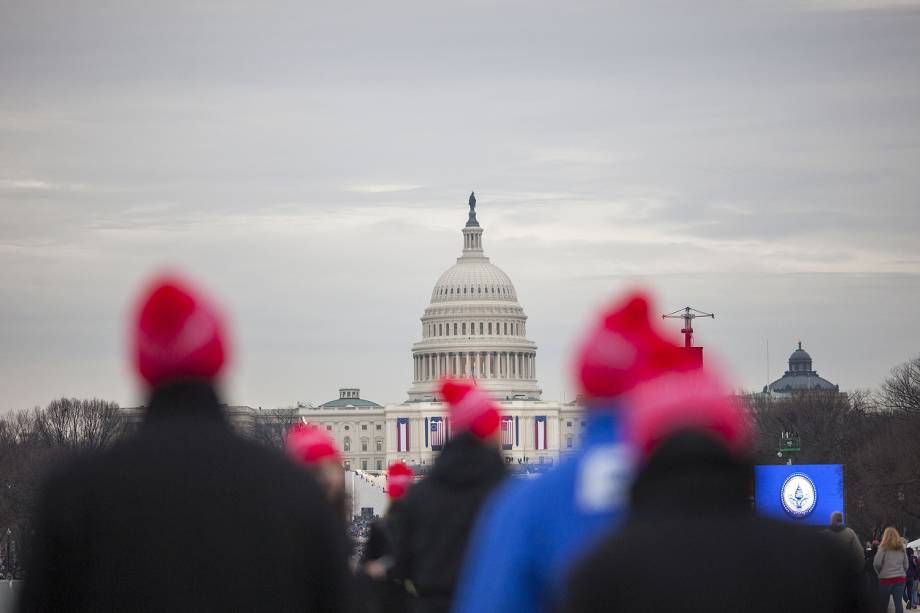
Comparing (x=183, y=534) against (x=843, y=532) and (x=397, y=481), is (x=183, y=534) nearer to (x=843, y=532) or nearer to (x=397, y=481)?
(x=397, y=481)

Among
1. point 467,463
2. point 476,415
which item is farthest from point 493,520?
point 467,463

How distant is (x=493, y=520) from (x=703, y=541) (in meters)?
1.49

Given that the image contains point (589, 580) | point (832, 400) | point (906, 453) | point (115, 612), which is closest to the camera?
point (589, 580)

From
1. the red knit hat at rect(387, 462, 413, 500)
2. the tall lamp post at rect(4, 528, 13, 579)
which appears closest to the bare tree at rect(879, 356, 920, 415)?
the tall lamp post at rect(4, 528, 13, 579)

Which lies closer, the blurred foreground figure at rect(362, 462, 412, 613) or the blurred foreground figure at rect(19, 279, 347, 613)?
the blurred foreground figure at rect(19, 279, 347, 613)

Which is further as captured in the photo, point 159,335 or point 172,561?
point 159,335

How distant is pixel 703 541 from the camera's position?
18.1 feet

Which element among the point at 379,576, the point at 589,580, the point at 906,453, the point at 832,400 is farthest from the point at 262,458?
the point at 832,400

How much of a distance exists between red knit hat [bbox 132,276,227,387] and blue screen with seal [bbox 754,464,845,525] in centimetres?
2285

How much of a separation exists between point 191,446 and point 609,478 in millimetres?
1364

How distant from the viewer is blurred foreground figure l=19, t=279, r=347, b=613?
590 cm

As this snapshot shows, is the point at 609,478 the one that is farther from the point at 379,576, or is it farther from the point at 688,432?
the point at 379,576

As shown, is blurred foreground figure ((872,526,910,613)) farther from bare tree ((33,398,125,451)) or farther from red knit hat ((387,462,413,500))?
bare tree ((33,398,125,451))

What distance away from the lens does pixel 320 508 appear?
6.09 metres
